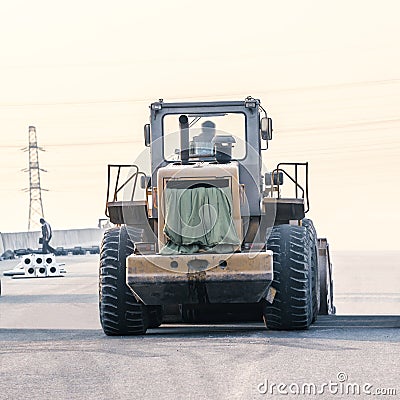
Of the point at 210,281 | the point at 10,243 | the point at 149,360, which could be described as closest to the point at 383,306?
the point at 210,281

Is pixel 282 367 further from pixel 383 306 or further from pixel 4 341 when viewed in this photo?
pixel 383 306

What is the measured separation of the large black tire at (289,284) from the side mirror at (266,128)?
4.82 ft

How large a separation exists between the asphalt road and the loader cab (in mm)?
2129

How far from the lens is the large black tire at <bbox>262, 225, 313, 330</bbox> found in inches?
650

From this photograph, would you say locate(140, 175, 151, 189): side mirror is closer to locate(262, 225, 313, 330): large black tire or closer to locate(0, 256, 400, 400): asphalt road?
locate(262, 225, 313, 330): large black tire

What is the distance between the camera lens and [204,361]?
43.8 ft

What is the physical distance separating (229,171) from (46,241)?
26.4 m

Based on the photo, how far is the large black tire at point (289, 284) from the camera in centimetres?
1652

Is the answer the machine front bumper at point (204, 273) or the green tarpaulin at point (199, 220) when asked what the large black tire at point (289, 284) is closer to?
the machine front bumper at point (204, 273)

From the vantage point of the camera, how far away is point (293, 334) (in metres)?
16.2

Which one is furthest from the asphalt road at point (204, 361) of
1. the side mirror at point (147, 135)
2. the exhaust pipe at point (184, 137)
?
the side mirror at point (147, 135)
